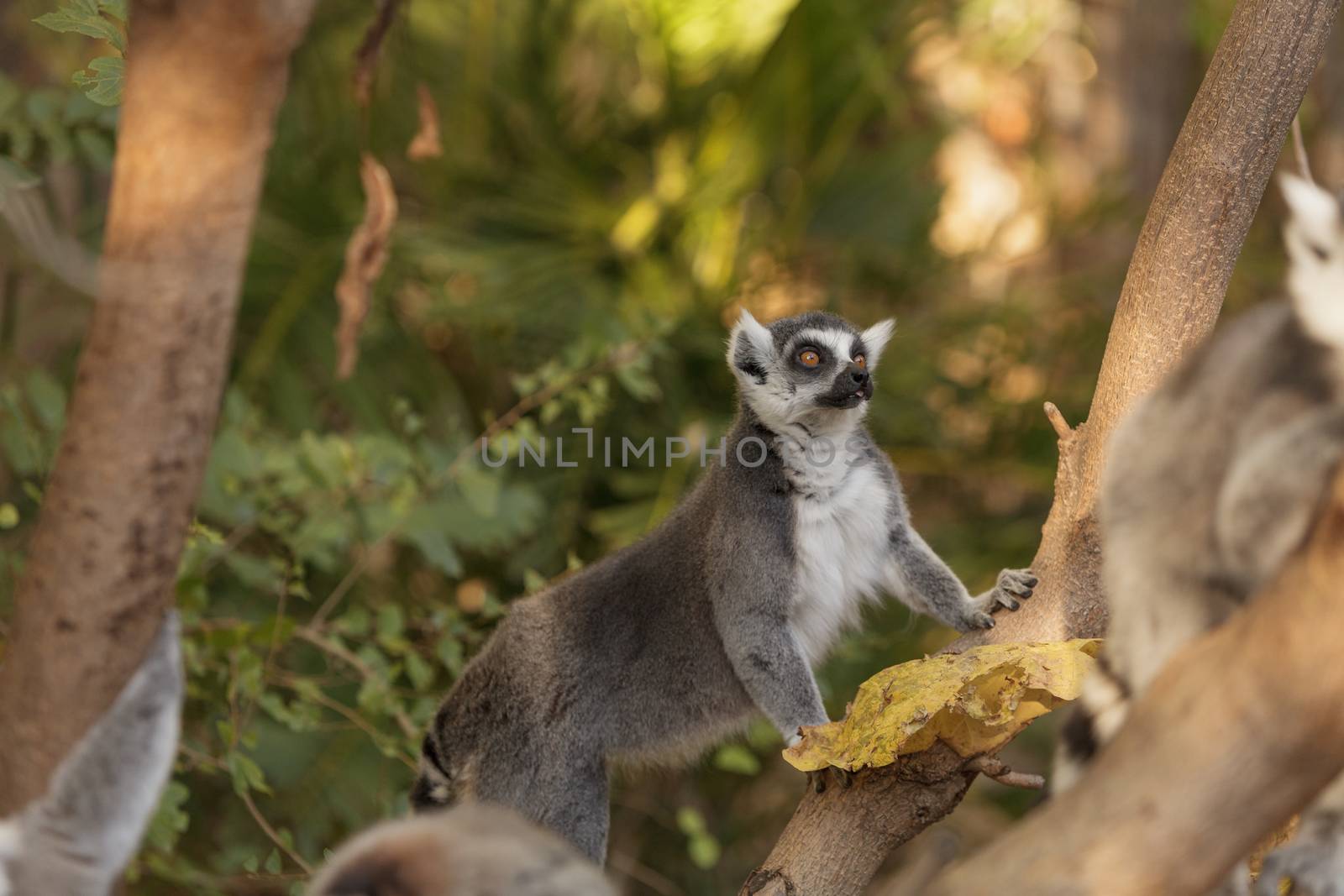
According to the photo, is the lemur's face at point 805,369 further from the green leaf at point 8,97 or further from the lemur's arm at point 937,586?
the green leaf at point 8,97

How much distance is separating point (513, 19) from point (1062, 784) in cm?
483

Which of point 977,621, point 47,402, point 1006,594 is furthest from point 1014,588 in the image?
point 47,402

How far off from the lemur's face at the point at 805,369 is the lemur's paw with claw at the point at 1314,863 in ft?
5.14

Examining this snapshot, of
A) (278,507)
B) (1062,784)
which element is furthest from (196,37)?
(278,507)

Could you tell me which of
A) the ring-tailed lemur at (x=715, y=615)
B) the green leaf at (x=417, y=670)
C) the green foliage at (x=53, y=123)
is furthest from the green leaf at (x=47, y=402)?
the ring-tailed lemur at (x=715, y=615)

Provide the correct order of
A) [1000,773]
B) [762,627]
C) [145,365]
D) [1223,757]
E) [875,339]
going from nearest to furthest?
[1223,757], [145,365], [1000,773], [762,627], [875,339]

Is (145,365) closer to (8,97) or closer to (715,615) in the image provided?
(715,615)

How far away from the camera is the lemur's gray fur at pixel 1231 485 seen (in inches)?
67.8

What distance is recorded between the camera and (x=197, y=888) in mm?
3662

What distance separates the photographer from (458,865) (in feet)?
5.57

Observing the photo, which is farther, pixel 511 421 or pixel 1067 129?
pixel 1067 129

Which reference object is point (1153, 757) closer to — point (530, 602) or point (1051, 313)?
point (530, 602)

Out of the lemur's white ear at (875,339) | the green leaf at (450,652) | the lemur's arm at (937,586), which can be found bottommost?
the green leaf at (450,652)

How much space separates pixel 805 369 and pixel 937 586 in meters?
0.62
